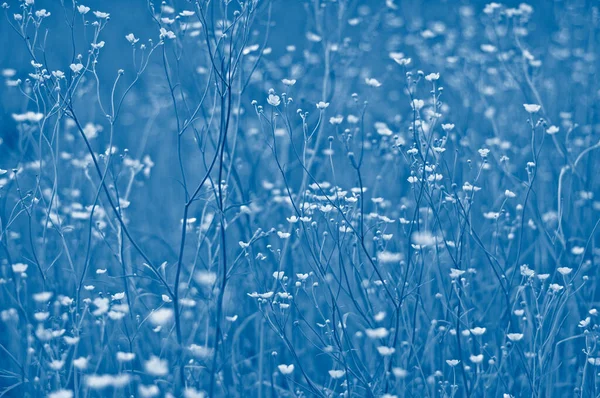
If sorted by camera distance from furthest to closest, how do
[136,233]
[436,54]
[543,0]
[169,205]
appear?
1. [543,0]
2. [436,54]
3. [169,205]
4. [136,233]

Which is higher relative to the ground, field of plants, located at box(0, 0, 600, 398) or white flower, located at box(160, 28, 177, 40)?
white flower, located at box(160, 28, 177, 40)

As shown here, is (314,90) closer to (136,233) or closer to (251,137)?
(251,137)

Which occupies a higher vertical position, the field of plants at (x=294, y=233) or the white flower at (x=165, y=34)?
the white flower at (x=165, y=34)

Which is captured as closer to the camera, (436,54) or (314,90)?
(436,54)

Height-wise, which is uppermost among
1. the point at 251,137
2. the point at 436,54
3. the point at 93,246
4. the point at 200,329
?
the point at 436,54

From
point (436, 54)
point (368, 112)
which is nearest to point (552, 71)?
point (436, 54)

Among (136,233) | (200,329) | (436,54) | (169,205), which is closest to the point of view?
(200,329)

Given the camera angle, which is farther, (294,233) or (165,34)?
(294,233)

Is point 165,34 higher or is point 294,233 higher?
point 165,34
